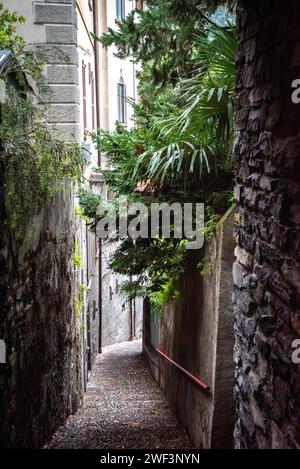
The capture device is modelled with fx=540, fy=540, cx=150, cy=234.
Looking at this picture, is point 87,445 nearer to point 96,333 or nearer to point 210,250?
point 210,250

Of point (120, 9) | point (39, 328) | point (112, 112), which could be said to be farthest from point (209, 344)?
point (120, 9)

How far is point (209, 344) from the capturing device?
220 inches

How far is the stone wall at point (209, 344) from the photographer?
5.24 metres

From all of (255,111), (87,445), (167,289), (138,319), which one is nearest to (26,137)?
(255,111)

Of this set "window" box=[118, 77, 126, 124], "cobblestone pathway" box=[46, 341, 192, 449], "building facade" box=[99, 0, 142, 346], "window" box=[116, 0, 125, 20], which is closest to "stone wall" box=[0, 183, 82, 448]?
"cobblestone pathway" box=[46, 341, 192, 449]

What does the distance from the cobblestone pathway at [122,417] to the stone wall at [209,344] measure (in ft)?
1.12

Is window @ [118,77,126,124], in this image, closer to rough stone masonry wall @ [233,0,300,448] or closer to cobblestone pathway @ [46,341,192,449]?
cobblestone pathway @ [46,341,192,449]

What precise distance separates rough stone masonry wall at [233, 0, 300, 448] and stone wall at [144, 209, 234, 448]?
4.97ft

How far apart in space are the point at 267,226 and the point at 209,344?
9.41 ft

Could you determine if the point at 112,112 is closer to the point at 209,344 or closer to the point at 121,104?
the point at 121,104

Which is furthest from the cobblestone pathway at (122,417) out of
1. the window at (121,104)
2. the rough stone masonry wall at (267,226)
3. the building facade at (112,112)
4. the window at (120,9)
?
the window at (120,9)

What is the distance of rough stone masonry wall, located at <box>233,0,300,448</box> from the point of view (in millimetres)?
2568

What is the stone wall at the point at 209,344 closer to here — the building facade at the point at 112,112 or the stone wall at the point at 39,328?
the stone wall at the point at 39,328

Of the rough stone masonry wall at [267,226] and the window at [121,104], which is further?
the window at [121,104]
